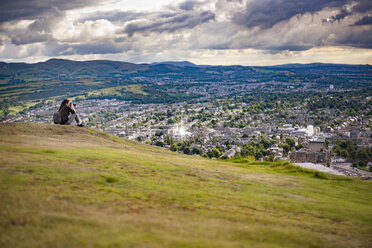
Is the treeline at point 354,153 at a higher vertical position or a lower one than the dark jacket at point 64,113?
lower

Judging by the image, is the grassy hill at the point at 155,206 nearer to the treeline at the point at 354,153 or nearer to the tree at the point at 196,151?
the tree at the point at 196,151

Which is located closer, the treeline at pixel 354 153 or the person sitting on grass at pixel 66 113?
the person sitting on grass at pixel 66 113

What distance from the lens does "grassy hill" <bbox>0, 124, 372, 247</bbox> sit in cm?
852

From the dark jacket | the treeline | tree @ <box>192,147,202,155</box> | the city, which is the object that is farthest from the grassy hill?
the treeline

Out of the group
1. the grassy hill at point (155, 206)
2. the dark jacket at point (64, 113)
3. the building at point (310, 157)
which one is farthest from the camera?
the building at point (310, 157)

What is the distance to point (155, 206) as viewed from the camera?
11.6 metres

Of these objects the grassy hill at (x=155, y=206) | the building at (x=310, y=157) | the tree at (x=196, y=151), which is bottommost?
the building at (x=310, y=157)

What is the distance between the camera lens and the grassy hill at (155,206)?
852 cm

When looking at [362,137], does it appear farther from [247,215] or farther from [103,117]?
[103,117]

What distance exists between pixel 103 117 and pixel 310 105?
114380mm

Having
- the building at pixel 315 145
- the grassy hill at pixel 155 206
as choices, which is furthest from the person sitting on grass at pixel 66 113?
the building at pixel 315 145

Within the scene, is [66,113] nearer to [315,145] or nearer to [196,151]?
[196,151]

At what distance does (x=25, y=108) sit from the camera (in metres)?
158

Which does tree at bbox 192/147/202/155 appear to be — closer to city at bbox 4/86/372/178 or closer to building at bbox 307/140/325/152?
city at bbox 4/86/372/178
